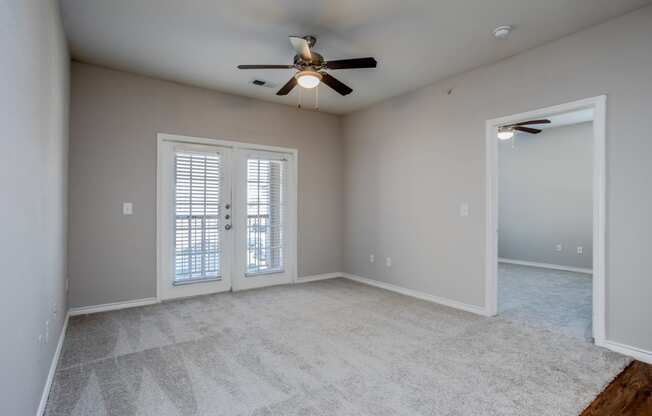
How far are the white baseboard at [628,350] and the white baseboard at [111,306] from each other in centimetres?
457

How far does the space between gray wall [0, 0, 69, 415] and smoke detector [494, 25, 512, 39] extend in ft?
10.8

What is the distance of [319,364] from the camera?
2523 mm

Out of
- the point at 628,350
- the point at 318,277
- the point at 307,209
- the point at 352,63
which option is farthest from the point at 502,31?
the point at 318,277

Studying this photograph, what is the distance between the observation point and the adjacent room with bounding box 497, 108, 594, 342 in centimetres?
566

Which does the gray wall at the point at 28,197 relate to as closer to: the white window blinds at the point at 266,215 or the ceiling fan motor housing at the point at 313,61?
the ceiling fan motor housing at the point at 313,61

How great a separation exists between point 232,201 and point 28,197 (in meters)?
2.99

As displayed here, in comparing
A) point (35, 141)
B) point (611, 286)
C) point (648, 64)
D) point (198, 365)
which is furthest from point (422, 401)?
point (648, 64)

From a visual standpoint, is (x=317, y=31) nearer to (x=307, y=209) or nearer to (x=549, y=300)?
(x=307, y=209)

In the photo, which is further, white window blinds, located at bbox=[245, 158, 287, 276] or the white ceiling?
white window blinds, located at bbox=[245, 158, 287, 276]

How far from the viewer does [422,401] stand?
2.04m

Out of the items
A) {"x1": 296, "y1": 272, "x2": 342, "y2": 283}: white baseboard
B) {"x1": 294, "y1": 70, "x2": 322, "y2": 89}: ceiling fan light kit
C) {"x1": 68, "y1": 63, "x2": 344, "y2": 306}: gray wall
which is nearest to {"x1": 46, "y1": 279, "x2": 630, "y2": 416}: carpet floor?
{"x1": 68, "y1": 63, "x2": 344, "y2": 306}: gray wall

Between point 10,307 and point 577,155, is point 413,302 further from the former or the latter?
point 577,155

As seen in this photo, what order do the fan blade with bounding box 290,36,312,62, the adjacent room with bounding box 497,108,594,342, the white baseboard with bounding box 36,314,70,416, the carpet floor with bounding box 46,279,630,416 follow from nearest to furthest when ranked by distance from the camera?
A: the white baseboard with bounding box 36,314,70,416 < the carpet floor with bounding box 46,279,630,416 < the fan blade with bounding box 290,36,312,62 < the adjacent room with bounding box 497,108,594,342

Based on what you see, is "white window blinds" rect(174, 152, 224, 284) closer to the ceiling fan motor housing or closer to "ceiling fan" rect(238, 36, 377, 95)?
"ceiling fan" rect(238, 36, 377, 95)
